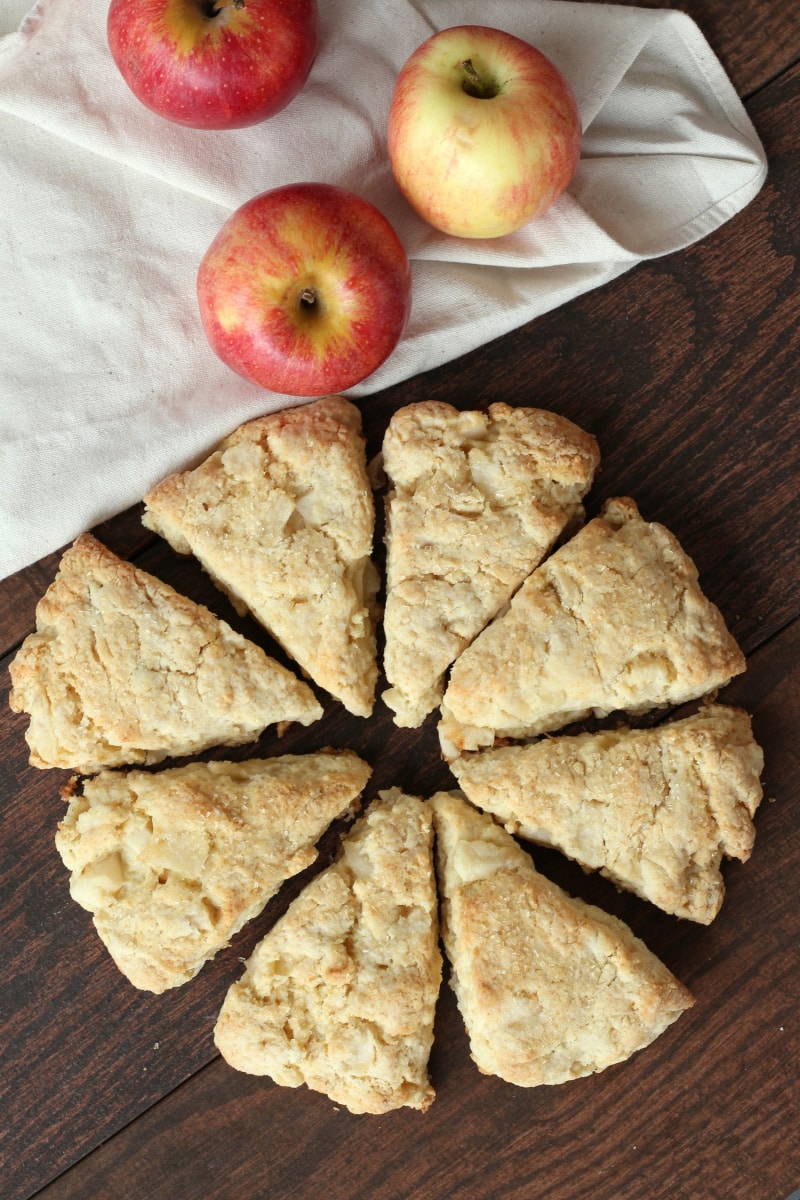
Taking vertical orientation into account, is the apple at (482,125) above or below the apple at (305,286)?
above

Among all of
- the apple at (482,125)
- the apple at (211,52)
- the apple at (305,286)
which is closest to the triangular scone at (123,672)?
the apple at (305,286)

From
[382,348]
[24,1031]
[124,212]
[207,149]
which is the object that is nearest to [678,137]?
[382,348]

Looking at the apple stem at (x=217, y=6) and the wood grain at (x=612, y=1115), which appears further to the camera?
the wood grain at (x=612, y=1115)

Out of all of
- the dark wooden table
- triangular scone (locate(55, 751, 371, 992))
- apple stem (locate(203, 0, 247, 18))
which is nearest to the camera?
apple stem (locate(203, 0, 247, 18))

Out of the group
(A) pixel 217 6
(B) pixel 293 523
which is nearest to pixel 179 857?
(B) pixel 293 523

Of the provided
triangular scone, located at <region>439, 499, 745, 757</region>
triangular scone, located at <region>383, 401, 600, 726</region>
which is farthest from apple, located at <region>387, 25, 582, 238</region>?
triangular scone, located at <region>439, 499, 745, 757</region>

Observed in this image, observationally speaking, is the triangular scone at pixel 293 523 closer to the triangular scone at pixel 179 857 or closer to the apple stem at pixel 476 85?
the triangular scone at pixel 179 857

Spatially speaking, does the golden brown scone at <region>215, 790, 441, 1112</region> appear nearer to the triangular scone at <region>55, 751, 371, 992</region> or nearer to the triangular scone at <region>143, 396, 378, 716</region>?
the triangular scone at <region>55, 751, 371, 992</region>
